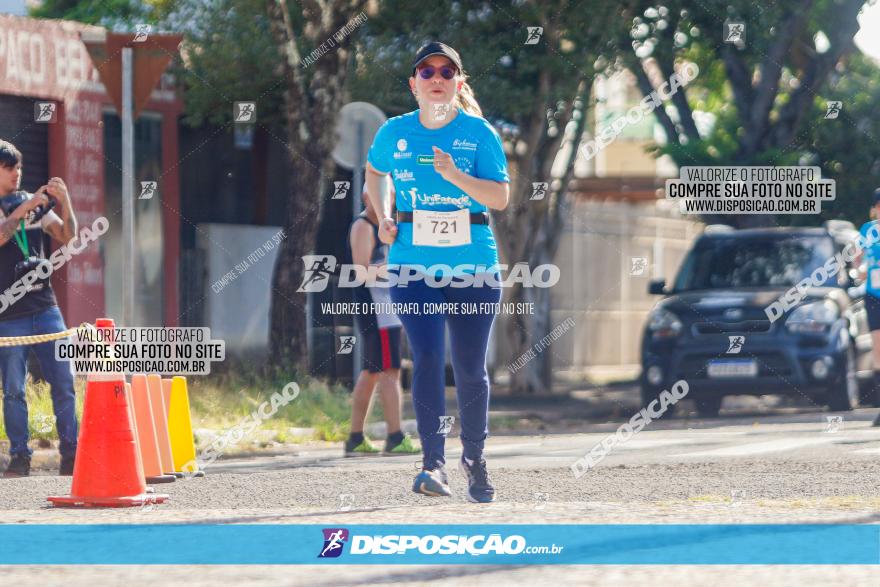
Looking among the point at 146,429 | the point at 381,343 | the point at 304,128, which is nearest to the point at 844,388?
the point at 304,128

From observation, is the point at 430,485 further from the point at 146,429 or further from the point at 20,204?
the point at 20,204

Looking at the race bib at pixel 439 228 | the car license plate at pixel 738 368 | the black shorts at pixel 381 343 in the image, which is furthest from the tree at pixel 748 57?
the race bib at pixel 439 228

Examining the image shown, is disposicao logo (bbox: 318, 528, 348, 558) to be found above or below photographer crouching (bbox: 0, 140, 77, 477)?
below

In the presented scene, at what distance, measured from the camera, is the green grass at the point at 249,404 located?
13.3 m

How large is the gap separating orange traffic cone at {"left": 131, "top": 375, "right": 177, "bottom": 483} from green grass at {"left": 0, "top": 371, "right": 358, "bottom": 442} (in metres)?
2.83

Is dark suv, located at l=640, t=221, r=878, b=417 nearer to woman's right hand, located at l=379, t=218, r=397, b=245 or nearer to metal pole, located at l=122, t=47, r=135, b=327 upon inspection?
metal pole, located at l=122, t=47, r=135, b=327

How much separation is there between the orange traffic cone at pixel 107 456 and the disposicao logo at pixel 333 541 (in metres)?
2.11

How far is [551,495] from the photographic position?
27.8 feet

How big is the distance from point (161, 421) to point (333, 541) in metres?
4.54

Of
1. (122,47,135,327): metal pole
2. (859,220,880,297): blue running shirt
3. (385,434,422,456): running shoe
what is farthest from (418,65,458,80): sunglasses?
(859,220,880,297): blue running shirt

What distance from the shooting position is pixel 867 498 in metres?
7.70

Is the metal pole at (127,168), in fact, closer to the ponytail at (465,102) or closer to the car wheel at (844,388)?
the ponytail at (465,102)

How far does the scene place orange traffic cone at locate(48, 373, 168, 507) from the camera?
808 cm

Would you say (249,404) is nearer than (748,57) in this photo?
Yes
